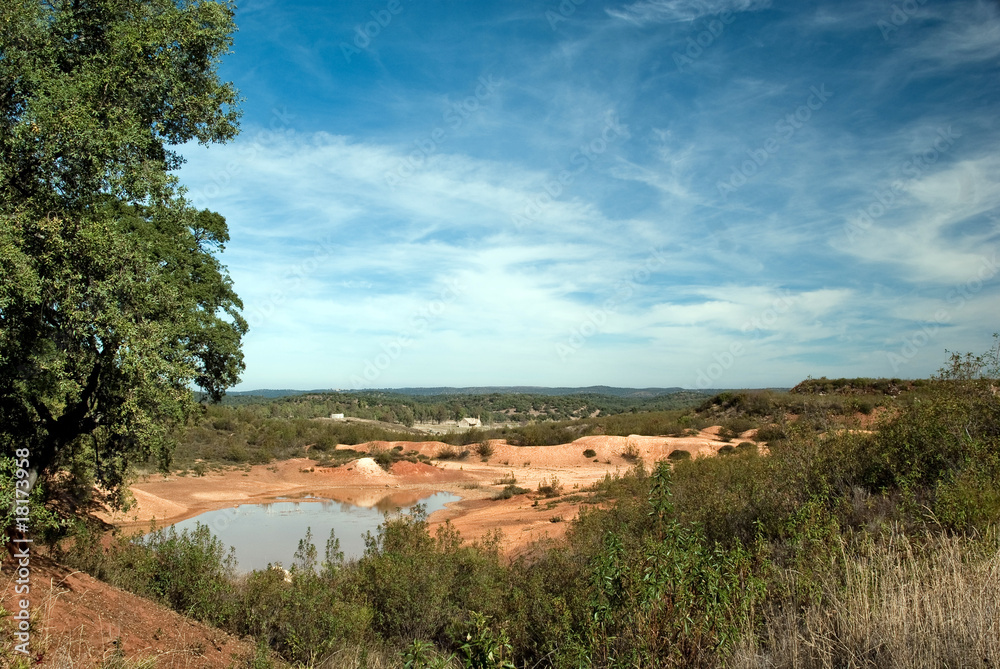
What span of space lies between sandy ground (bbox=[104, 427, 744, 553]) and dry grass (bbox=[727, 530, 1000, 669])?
9.14 metres

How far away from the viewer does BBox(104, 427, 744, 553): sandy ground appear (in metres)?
18.6

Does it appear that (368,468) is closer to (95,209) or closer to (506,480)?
(506,480)

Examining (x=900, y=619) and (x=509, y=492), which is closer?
(x=900, y=619)

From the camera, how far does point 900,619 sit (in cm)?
436

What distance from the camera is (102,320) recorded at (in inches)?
280

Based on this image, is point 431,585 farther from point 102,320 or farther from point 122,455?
point 122,455


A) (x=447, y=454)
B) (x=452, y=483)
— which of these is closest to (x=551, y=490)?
(x=452, y=483)

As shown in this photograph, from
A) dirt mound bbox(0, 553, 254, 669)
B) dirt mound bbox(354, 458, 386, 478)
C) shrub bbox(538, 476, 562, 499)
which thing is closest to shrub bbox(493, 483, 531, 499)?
shrub bbox(538, 476, 562, 499)

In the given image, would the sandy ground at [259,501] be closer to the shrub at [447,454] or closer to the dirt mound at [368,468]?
the dirt mound at [368,468]

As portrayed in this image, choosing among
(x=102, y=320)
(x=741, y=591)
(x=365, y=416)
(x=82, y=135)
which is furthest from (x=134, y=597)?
(x=365, y=416)

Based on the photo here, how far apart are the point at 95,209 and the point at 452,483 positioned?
86.6 feet

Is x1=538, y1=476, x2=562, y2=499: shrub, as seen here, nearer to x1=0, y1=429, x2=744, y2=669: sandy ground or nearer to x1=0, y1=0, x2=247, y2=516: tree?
x1=0, y1=429, x2=744, y2=669: sandy ground

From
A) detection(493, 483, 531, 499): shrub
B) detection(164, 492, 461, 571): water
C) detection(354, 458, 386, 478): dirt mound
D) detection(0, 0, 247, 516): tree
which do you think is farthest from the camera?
detection(354, 458, 386, 478): dirt mound

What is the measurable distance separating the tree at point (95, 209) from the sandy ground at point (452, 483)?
9119 mm
